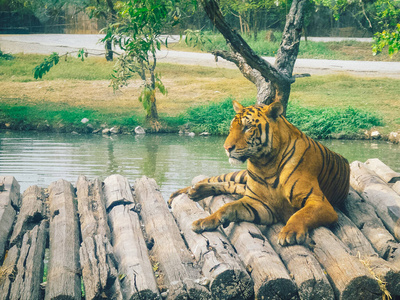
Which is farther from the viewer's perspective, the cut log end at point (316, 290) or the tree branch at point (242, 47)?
the tree branch at point (242, 47)

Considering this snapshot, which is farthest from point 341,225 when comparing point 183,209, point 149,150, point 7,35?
point 7,35

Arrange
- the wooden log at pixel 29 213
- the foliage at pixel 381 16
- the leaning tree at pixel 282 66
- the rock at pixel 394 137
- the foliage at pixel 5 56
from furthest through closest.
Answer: the foliage at pixel 5 56
the rock at pixel 394 137
the foliage at pixel 381 16
the leaning tree at pixel 282 66
the wooden log at pixel 29 213

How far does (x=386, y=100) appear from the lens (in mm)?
13008

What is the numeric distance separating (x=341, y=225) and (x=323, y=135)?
24.4 ft

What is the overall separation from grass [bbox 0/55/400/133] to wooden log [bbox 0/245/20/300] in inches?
320

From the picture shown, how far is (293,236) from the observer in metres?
3.50

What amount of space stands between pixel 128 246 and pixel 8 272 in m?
0.81

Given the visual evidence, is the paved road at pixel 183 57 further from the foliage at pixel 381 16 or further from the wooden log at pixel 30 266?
the wooden log at pixel 30 266

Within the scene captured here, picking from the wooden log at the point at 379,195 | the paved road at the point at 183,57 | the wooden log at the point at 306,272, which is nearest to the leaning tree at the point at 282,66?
the wooden log at the point at 379,195

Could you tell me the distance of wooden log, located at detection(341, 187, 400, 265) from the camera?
3.70m

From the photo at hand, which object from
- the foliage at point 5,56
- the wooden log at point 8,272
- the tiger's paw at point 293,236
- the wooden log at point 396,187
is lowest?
the foliage at point 5,56

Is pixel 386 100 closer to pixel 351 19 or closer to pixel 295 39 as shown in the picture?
pixel 295 39

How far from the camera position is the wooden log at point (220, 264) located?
318 cm

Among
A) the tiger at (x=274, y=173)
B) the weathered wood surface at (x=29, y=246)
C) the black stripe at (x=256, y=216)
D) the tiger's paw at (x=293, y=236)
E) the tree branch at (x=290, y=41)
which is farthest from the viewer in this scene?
the tree branch at (x=290, y=41)
